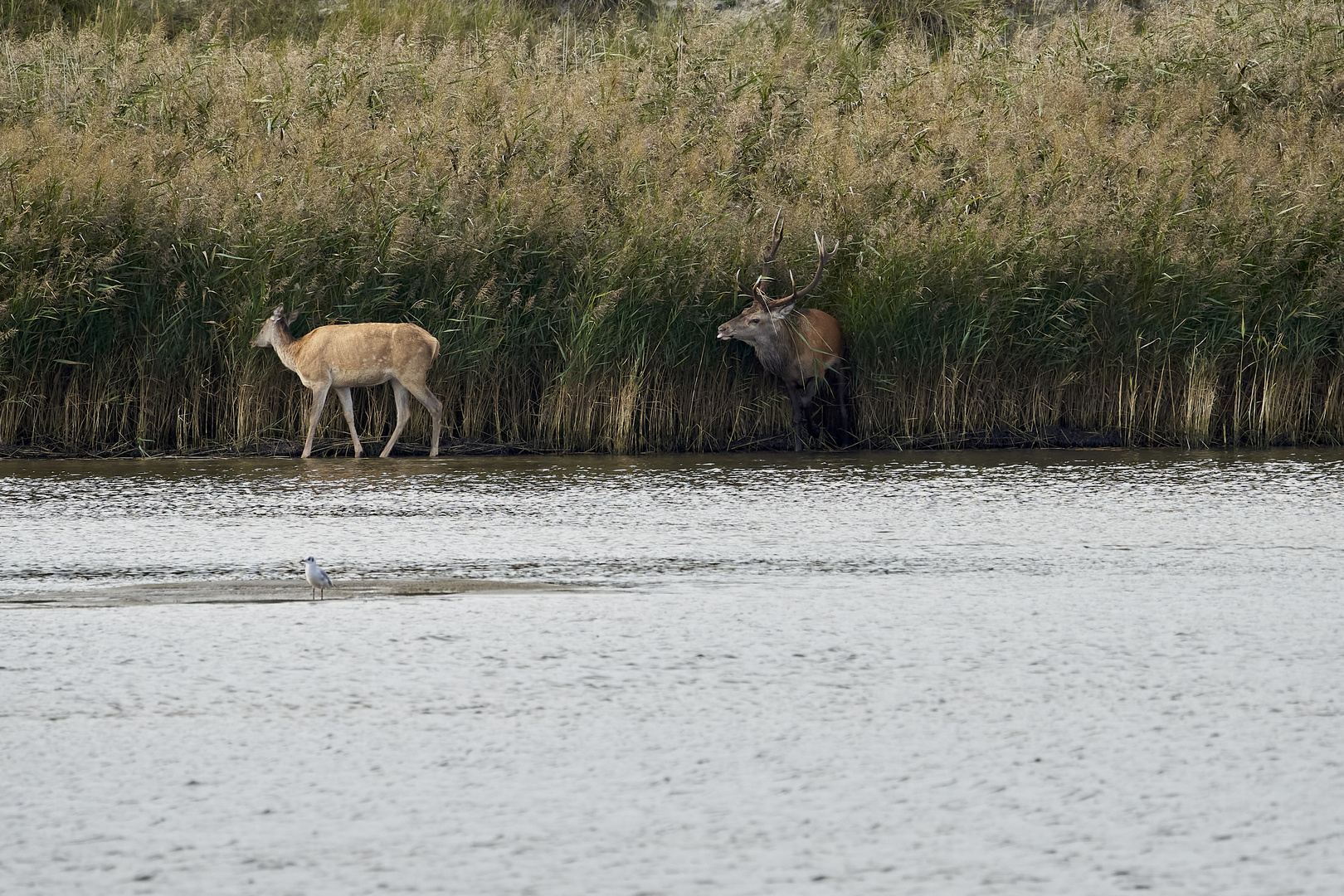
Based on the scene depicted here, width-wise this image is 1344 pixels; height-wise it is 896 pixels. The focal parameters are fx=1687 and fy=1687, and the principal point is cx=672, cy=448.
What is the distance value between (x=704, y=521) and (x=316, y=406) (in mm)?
4368

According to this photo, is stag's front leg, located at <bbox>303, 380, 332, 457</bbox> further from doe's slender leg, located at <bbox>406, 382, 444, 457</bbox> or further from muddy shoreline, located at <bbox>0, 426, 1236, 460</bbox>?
doe's slender leg, located at <bbox>406, 382, 444, 457</bbox>

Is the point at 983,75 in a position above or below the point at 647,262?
above

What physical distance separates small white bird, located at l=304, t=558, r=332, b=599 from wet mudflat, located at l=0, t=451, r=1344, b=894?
86mm

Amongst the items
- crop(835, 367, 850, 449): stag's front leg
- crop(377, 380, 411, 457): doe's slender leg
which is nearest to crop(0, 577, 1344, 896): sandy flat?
crop(377, 380, 411, 457): doe's slender leg

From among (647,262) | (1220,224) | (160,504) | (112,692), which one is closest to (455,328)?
(647,262)

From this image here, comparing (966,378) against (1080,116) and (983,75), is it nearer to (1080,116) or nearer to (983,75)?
(1080,116)

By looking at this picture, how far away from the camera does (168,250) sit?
39.6ft

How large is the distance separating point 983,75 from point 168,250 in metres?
9.57

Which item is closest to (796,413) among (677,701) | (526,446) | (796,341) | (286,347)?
(796,341)

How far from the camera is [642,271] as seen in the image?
12445mm

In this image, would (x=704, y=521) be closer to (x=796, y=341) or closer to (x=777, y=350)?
(x=777, y=350)

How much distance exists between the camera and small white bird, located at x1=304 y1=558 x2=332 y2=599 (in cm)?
617

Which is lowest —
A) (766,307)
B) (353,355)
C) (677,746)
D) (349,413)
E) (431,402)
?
(677,746)

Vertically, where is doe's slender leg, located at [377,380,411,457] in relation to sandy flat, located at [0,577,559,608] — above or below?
above
